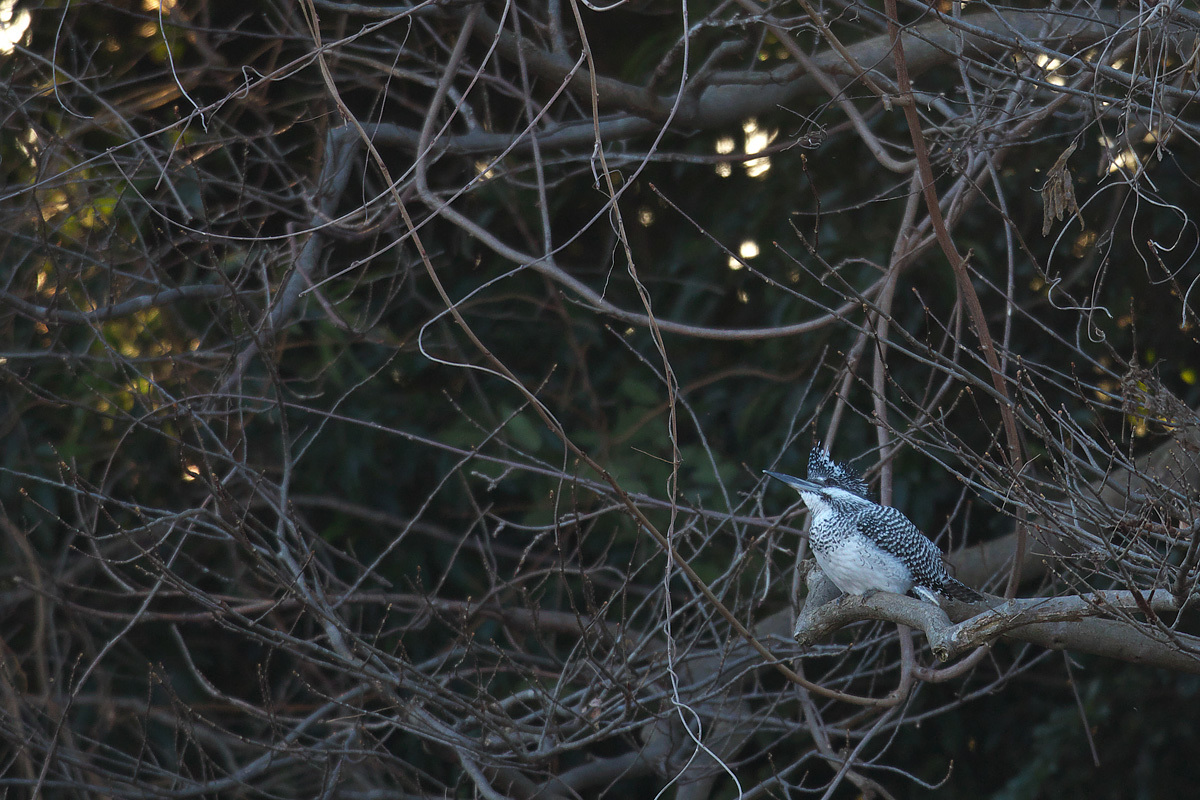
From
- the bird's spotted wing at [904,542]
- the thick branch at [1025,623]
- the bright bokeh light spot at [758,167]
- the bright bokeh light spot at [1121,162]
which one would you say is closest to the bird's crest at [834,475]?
the bird's spotted wing at [904,542]

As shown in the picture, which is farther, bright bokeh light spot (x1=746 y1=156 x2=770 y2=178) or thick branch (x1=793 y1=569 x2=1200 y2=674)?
bright bokeh light spot (x1=746 y1=156 x2=770 y2=178)

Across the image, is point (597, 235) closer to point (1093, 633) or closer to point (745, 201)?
point (745, 201)

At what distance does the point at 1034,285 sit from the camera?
3.82 metres

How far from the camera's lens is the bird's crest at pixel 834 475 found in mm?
2641

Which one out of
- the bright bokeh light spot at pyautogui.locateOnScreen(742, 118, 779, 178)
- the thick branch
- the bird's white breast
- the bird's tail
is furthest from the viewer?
the bright bokeh light spot at pyautogui.locateOnScreen(742, 118, 779, 178)

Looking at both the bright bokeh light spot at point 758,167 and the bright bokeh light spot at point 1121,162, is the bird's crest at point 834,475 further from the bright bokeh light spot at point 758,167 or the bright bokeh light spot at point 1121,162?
the bright bokeh light spot at point 758,167

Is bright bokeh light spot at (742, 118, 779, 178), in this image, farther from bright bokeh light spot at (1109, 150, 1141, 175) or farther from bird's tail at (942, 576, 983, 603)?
bird's tail at (942, 576, 983, 603)

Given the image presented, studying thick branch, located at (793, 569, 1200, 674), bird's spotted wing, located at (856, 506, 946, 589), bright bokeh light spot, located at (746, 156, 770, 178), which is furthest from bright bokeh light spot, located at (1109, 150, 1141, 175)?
bright bokeh light spot, located at (746, 156, 770, 178)

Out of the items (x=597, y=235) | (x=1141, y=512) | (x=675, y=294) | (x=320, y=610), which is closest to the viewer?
(x=1141, y=512)

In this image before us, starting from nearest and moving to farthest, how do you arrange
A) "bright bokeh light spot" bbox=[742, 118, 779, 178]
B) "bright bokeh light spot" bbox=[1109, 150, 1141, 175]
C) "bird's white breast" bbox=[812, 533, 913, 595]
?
"bright bokeh light spot" bbox=[1109, 150, 1141, 175] → "bird's white breast" bbox=[812, 533, 913, 595] → "bright bokeh light spot" bbox=[742, 118, 779, 178]

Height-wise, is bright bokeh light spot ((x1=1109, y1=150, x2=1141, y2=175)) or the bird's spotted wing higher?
bright bokeh light spot ((x1=1109, y1=150, x2=1141, y2=175))

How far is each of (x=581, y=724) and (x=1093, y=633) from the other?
3.61 ft

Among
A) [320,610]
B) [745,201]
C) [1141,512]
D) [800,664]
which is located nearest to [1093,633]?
[1141,512]

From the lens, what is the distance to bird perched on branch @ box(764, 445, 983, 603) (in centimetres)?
245
